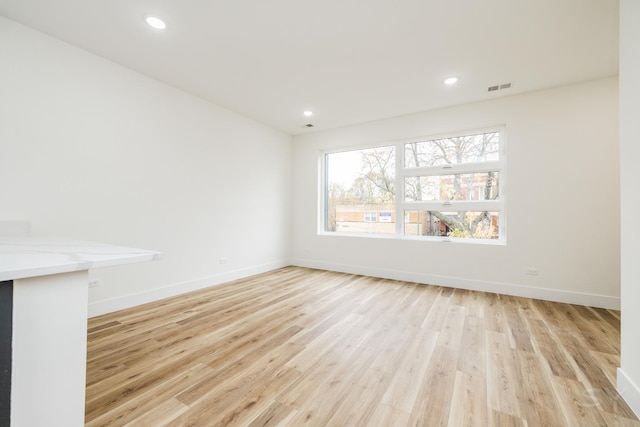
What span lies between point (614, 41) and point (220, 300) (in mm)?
4811

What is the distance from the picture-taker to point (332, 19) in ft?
7.35

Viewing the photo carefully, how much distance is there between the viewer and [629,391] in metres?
1.54

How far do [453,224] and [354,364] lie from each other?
117 inches

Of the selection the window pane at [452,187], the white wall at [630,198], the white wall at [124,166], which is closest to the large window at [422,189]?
the window pane at [452,187]

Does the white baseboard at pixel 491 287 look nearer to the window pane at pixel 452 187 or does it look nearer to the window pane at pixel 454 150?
the window pane at pixel 452 187

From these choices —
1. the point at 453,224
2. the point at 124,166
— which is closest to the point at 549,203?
the point at 453,224

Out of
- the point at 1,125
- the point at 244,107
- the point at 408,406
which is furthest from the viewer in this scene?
the point at 244,107

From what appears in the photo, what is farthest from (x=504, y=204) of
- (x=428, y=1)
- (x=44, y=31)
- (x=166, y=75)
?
(x=44, y=31)

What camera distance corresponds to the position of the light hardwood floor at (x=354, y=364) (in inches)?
57.5

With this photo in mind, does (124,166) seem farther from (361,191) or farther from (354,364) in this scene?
(361,191)

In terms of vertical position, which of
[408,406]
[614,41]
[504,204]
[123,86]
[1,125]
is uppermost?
[614,41]

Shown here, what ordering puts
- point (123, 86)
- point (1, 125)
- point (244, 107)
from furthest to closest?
point (244, 107)
point (123, 86)
point (1, 125)

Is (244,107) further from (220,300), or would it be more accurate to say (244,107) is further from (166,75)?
(220,300)

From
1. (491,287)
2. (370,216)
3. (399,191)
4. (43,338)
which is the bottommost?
(491,287)
